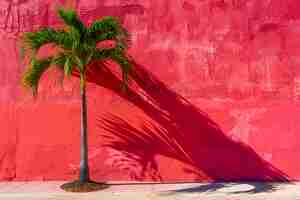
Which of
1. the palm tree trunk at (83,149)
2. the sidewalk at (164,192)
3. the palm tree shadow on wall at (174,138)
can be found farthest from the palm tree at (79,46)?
the palm tree shadow on wall at (174,138)

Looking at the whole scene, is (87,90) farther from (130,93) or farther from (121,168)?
(121,168)

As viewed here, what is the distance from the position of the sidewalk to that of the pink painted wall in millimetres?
452

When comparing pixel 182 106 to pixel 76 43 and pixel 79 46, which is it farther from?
pixel 76 43

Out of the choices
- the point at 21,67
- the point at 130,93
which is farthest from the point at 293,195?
the point at 21,67

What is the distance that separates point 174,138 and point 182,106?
0.74m

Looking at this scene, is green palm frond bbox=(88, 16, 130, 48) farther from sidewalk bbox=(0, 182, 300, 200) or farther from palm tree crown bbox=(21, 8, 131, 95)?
sidewalk bbox=(0, 182, 300, 200)

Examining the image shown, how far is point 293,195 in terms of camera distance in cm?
809

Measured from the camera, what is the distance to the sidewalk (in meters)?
A: 7.99

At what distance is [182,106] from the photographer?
956 cm

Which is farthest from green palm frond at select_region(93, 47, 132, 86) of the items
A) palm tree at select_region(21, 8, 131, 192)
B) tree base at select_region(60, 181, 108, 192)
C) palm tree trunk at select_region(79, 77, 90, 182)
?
tree base at select_region(60, 181, 108, 192)

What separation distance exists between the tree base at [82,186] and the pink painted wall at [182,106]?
2.33 ft

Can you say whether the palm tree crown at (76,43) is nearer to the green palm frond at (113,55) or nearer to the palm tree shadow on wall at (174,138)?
the green palm frond at (113,55)

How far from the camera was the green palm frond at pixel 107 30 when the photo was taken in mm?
8492

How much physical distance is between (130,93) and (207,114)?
179cm
